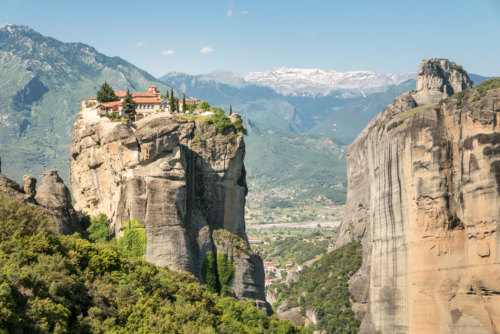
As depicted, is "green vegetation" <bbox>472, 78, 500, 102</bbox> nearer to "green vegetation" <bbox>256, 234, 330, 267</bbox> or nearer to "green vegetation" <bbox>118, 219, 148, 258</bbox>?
"green vegetation" <bbox>118, 219, 148, 258</bbox>

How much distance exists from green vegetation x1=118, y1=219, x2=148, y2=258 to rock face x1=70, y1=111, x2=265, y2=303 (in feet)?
1.66

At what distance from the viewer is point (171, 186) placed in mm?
50219

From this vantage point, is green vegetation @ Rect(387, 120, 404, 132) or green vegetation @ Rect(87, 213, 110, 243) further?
green vegetation @ Rect(387, 120, 404, 132)

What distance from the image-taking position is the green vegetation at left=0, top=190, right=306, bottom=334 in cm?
2512

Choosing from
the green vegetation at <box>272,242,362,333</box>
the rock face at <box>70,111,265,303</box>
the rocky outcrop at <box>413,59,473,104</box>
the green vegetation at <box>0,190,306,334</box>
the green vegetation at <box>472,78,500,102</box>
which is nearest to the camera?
the green vegetation at <box>0,190,306,334</box>

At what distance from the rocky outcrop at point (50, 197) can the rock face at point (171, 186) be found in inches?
214

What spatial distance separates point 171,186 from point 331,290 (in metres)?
45.0

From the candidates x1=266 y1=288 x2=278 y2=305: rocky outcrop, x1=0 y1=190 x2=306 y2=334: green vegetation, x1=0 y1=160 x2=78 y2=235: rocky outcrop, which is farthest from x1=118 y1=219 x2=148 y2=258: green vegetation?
x1=266 y1=288 x2=278 y2=305: rocky outcrop

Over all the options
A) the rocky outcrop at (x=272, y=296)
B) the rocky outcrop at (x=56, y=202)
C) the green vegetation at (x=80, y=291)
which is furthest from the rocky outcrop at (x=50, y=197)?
the rocky outcrop at (x=272, y=296)

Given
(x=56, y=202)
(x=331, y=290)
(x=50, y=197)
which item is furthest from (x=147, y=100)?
(x=331, y=290)

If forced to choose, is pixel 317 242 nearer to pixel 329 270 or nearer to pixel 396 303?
pixel 329 270

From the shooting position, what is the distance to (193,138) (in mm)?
56531

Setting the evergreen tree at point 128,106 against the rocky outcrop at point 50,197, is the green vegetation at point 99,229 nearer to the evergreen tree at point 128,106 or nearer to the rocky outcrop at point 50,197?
the rocky outcrop at point 50,197

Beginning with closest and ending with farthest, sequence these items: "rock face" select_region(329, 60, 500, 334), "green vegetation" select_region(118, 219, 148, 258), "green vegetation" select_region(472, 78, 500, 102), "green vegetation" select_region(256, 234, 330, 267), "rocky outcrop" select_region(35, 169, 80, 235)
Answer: "rocky outcrop" select_region(35, 169, 80, 235)
"green vegetation" select_region(118, 219, 148, 258)
"rock face" select_region(329, 60, 500, 334)
"green vegetation" select_region(472, 78, 500, 102)
"green vegetation" select_region(256, 234, 330, 267)
